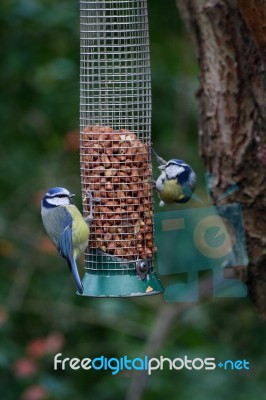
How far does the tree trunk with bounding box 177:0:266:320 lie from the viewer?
437cm

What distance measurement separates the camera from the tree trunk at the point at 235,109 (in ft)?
14.3

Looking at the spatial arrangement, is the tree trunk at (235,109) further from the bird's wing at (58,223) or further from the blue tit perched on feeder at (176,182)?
the bird's wing at (58,223)

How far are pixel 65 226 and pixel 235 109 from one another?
3.58ft

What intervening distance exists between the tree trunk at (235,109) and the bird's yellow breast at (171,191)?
1.59ft

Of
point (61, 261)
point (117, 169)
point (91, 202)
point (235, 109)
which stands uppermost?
point (235, 109)

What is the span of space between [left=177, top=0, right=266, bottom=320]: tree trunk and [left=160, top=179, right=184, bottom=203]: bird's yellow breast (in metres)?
0.48

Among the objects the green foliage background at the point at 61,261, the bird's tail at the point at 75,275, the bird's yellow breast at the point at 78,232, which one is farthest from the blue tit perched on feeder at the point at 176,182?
the green foliage background at the point at 61,261

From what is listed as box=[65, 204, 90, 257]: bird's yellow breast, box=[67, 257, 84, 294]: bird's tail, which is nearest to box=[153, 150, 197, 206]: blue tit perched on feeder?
box=[65, 204, 90, 257]: bird's yellow breast

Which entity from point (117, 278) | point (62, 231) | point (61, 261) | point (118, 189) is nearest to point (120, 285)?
point (117, 278)

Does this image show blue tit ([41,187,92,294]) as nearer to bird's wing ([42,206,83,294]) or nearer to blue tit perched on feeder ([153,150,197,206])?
bird's wing ([42,206,83,294])

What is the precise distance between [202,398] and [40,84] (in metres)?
2.56

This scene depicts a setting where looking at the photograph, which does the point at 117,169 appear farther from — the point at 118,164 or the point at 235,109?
the point at 235,109

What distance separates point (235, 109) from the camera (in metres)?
4.47

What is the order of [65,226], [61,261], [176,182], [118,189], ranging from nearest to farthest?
[65,226] < [176,182] < [118,189] < [61,261]
